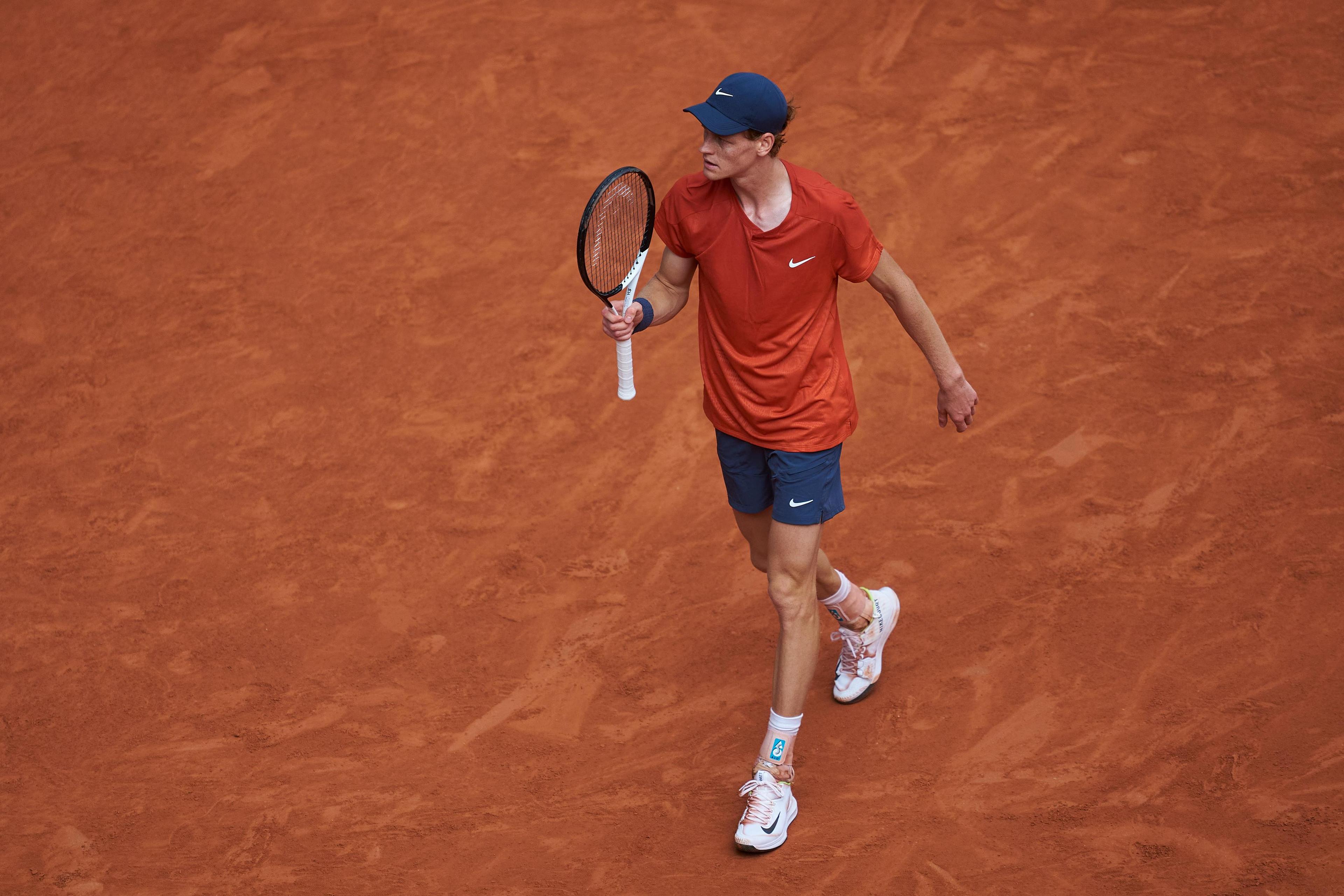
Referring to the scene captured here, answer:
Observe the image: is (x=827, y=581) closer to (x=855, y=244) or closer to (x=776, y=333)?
(x=776, y=333)

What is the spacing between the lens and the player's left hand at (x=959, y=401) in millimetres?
4203

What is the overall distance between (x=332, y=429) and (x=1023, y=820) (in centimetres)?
415

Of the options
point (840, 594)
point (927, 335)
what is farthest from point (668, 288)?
point (840, 594)

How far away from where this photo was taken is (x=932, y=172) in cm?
803

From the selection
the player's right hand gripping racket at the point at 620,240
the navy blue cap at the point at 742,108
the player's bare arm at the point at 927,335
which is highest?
the navy blue cap at the point at 742,108

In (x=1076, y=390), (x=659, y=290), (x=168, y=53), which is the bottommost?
(x=1076, y=390)

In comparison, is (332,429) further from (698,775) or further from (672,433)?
(698,775)

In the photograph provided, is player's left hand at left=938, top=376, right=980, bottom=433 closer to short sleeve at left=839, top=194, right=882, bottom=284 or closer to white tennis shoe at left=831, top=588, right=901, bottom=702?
short sleeve at left=839, top=194, right=882, bottom=284

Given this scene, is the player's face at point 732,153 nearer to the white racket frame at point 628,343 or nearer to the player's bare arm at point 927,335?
the white racket frame at point 628,343

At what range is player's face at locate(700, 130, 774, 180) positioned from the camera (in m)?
3.81

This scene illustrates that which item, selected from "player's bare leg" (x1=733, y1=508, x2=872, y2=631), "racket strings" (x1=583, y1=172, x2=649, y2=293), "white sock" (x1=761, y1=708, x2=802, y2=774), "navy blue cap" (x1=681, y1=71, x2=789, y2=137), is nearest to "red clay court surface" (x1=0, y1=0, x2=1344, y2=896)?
"white sock" (x1=761, y1=708, x2=802, y2=774)

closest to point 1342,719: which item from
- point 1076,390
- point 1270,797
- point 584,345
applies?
point 1270,797

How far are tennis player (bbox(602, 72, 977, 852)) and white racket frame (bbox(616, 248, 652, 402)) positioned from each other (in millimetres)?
33

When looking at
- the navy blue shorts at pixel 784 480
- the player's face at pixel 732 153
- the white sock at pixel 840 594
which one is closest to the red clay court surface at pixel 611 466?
the white sock at pixel 840 594
